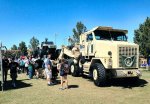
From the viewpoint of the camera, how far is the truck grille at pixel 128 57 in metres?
14.4

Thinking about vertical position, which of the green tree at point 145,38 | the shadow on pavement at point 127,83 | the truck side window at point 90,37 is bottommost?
the shadow on pavement at point 127,83

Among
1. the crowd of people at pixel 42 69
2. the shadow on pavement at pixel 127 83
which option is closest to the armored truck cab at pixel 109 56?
the shadow on pavement at pixel 127 83

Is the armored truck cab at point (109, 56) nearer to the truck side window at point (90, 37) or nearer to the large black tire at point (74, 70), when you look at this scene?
the truck side window at point (90, 37)

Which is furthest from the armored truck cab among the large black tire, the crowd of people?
the large black tire

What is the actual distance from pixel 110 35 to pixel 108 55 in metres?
2.52

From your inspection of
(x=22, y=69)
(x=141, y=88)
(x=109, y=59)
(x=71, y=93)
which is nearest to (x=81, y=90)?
(x=71, y=93)

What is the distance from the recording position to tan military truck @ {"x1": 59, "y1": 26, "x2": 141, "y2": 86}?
14.4 m

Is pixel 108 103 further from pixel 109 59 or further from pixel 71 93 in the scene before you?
pixel 109 59

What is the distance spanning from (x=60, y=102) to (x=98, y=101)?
155 cm

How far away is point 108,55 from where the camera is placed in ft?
48.2

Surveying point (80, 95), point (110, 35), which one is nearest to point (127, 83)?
Result: point (110, 35)

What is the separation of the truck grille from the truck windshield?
7.71 ft

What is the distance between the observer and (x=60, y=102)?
35.4 ft

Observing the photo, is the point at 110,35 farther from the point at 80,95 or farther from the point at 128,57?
the point at 80,95
